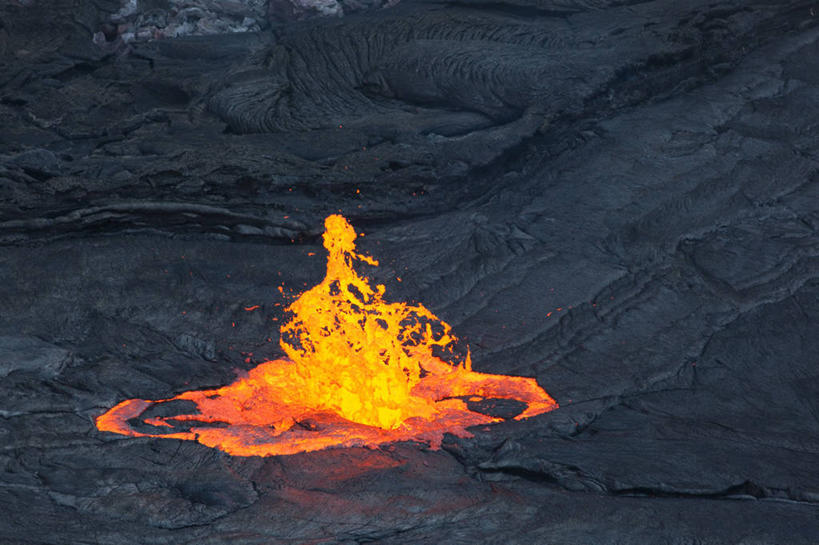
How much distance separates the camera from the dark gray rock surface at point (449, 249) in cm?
345

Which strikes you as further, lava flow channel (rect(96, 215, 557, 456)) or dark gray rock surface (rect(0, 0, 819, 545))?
lava flow channel (rect(96, 215, 557, 456))

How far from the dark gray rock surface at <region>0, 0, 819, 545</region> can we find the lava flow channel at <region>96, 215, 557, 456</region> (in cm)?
14

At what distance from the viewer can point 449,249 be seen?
18.9 feet

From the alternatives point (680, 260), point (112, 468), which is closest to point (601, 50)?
point (680, 260)

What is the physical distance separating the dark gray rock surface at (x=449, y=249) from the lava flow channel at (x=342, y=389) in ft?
0.44

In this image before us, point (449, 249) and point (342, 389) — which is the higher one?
point (449, 249)

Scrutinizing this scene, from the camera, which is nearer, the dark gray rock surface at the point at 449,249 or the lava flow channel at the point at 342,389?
the dark gray rock surface at the point at 449,249

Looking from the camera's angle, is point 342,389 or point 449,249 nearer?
point 342,389

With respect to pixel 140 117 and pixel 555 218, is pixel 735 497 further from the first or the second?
pixel 140 117

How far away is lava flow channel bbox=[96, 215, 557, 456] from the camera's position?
160 inches

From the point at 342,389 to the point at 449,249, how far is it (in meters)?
1.47

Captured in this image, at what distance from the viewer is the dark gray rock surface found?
3451mm

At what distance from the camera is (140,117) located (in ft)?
21.5

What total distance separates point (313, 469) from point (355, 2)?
16.9ft
